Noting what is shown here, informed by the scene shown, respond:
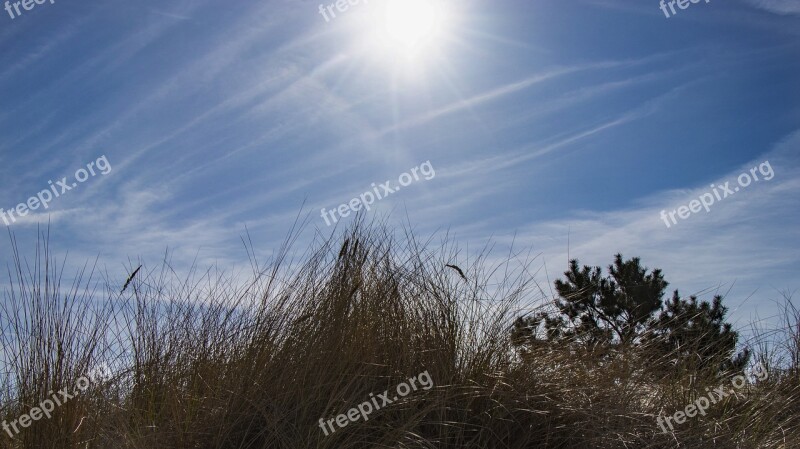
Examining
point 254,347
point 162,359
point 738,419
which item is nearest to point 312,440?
point 254,347

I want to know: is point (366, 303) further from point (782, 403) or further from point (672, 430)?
point (782, 403)

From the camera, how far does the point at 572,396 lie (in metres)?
4.62

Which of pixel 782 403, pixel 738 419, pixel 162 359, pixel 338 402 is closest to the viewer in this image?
pixel 338 402

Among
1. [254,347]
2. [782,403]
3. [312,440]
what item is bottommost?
[782,403]

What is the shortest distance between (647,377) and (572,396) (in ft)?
3.59

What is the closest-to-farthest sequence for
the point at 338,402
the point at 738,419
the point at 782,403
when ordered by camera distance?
1. the point at 338,402
2. the point at 738,419
3. the point at 782,403
